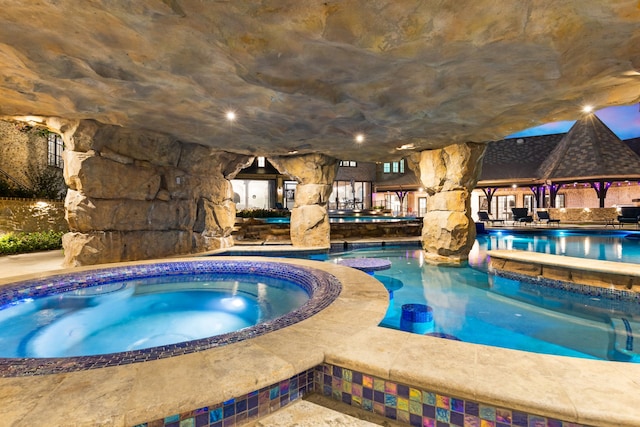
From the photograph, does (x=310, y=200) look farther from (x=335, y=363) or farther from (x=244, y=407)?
(x=244, y=407)

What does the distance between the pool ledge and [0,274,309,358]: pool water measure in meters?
4.97

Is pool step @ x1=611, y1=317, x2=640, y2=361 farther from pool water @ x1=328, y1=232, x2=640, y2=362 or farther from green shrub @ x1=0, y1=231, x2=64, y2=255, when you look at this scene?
green shrub @ x1=0, y1=231, x2=64, y2=255

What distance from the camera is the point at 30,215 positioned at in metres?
9.60

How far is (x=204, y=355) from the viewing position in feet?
7.15

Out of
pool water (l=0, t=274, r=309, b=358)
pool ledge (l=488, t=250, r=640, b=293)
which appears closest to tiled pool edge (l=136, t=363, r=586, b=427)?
pool water (l=0, t=274, r=309, b=358)

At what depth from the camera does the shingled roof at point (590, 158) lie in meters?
18.4

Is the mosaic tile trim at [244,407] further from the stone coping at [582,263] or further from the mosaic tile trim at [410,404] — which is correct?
the stone coping at [582,263]

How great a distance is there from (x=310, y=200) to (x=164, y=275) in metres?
5.27

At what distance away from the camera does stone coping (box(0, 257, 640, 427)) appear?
157cm

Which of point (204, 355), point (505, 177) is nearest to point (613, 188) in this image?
point (505, 177)

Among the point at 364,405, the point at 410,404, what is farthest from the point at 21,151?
the point at 410,404

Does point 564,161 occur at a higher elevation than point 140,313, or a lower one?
higher

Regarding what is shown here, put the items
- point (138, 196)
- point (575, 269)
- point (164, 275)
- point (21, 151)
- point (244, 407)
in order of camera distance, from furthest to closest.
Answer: point (21, 151) < point (138, 196) < point (164, 275) < point (575, 269) < point (244, 407)

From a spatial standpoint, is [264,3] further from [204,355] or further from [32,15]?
[204,355]
